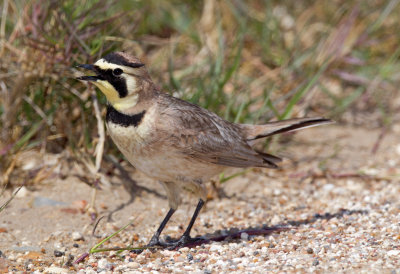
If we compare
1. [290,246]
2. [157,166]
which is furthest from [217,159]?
[290,246]

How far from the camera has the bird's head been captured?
3693 mm

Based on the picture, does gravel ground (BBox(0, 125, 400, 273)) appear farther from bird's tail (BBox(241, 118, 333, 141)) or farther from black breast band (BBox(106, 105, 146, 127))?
black breast band (BBox(106, 105, 146, 127))

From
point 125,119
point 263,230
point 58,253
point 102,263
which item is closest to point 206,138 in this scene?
point 125,119

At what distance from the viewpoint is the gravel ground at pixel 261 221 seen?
3590 mm

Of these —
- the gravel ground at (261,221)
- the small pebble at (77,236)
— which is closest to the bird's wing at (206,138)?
the gravel ground at (261,221)

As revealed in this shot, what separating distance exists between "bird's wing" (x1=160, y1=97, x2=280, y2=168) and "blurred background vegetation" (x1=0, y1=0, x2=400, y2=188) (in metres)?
0.70

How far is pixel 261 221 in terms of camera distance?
4.61 metres

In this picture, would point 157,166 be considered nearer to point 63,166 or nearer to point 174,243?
point 174,243

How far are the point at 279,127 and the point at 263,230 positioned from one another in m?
0.84

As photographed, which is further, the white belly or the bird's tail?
the bird's tail

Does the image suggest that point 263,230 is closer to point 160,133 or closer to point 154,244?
point 154,244

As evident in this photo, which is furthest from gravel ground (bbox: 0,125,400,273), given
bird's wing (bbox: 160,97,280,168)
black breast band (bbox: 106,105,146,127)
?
black breast band (bbox: 106,105,146,127)

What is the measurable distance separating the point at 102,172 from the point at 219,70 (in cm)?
141

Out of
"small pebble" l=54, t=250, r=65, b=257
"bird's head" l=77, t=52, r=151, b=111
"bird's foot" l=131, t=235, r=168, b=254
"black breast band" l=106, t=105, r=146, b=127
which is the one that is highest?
"bird's head" l=77, t=52, r=151, b=111
